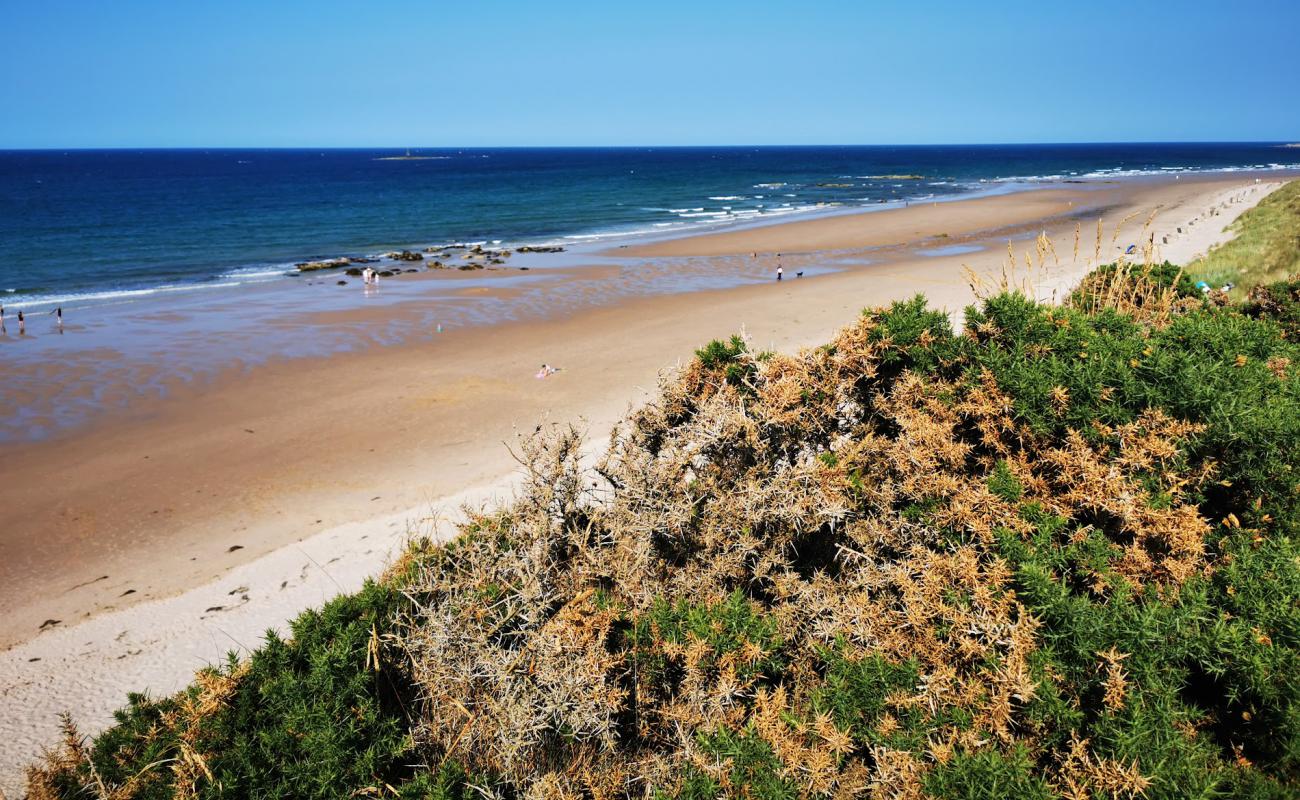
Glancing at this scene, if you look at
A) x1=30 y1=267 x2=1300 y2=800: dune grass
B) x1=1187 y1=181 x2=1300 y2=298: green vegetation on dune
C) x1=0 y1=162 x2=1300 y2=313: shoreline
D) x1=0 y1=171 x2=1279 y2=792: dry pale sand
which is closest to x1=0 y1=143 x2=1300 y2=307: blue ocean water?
x1=0 y1=162 x2=1300 y2=313: shoreline

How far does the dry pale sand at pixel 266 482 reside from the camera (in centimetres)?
775

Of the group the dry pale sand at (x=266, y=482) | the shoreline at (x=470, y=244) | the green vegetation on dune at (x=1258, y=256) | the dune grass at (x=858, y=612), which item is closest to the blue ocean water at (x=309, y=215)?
the shoreline at (x=470, y=244)

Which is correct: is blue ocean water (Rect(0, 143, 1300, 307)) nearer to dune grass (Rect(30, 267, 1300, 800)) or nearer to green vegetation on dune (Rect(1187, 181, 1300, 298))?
dune grass (Rect(30, 267, 1300, 800))

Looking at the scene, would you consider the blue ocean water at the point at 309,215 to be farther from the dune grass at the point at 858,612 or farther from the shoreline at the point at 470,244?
the dune grass at the point at 858,612

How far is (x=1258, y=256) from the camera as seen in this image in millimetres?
17047

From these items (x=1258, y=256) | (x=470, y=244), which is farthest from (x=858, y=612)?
(x=470, y=244)

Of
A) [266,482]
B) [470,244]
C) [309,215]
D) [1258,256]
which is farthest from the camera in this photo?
[309,215]

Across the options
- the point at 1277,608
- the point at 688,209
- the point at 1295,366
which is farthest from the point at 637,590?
the point at 688,209

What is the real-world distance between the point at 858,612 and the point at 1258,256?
19492mm

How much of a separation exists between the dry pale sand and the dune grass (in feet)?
8.27

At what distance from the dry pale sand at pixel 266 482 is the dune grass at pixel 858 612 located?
2519mm

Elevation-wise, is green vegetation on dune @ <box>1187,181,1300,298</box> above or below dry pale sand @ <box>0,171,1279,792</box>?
above

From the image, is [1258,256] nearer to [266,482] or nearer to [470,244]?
[266,482]

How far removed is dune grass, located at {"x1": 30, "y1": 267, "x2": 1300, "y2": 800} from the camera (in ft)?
10.2
